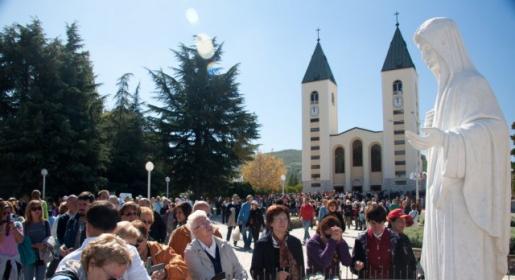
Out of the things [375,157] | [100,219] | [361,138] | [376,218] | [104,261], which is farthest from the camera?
[361,138]

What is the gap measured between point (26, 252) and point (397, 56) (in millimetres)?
64668

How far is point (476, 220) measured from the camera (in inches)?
146

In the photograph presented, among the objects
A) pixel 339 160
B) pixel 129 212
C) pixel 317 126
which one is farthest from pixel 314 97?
pixel 129 212

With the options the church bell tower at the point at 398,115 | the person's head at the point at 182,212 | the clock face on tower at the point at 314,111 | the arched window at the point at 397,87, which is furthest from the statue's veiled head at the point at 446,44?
the clock face on tower at the point at 314,111

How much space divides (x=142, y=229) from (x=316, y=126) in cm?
6368

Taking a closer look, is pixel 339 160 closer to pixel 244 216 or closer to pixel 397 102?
pixel 397 102

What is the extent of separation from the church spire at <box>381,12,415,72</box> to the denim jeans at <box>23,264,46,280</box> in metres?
62.5

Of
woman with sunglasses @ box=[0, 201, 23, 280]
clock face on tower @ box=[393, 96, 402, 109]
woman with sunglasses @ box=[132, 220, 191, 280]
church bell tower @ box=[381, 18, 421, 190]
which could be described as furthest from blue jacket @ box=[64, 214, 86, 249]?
clock face on tower @ box=[393, 96, 402, 109]

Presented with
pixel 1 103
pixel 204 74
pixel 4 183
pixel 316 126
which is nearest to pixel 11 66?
pixel 1 103

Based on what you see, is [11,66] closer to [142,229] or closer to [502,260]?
[142,229]

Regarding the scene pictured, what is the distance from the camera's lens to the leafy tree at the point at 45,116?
29938 mm

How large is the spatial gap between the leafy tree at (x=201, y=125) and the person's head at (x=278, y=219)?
31666mm

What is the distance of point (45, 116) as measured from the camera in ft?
101

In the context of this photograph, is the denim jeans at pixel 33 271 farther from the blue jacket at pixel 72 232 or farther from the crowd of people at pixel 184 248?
the blue jacket at pixel 72 232
